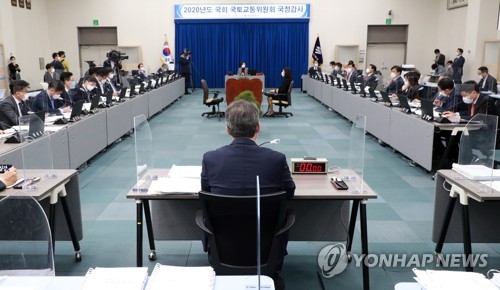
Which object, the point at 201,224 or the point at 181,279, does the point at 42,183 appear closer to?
the point at 201,224

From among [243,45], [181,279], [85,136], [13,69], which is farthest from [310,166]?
[243,45]

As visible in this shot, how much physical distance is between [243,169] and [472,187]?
1.45 m

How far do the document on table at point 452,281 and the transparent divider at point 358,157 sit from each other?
43.4 inches

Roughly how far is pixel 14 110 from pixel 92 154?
1042 mm

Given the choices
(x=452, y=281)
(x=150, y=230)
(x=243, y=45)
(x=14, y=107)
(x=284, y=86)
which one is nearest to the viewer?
(x=452, y=281)

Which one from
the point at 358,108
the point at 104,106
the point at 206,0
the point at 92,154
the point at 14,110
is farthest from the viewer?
the point at 206,0

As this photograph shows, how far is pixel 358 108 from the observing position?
27.3 ft

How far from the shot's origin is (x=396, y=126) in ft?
20.7

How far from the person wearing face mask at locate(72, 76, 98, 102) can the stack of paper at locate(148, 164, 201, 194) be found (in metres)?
4.81

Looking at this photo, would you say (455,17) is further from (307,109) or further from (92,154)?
(92,154)

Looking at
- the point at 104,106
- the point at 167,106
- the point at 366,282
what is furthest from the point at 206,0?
the point at 366,282

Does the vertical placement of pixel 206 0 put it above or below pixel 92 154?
above

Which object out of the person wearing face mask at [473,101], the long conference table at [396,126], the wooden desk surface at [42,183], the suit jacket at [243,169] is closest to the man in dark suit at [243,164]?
the suit jacket at [243,169]

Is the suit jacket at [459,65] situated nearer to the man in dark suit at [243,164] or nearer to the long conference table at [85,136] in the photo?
the long conference table at [85,136]
